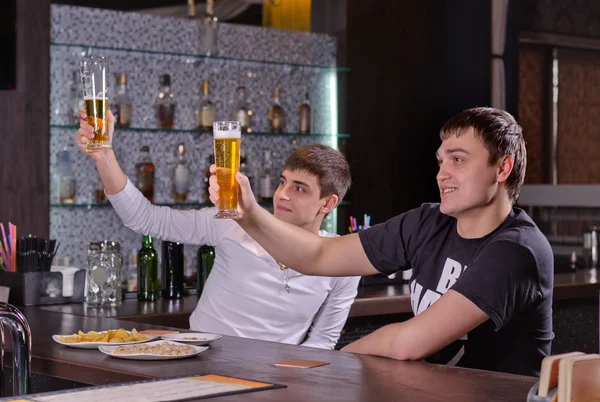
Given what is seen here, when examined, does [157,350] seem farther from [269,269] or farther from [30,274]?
[30,274]

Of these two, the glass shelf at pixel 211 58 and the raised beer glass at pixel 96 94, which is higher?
the glass shelf at pixel 211 58

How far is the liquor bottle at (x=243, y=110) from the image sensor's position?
4.84 metres

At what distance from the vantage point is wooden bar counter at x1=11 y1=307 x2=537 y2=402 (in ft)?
5.31

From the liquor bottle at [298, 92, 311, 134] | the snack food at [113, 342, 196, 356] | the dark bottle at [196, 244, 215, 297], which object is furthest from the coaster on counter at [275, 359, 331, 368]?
the liquor bottle at [298, 92, 311, 134]

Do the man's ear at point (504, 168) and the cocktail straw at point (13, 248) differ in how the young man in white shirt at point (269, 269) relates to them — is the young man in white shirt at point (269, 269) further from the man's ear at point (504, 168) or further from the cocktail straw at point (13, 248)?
the man's ear at point (504, 168)

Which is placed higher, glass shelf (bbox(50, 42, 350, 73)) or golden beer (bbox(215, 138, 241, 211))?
glass shelf (bbox(50, 42, 350, 73))

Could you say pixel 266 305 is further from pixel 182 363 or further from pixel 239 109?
pixel 239 109

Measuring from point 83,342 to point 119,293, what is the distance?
1125 mm

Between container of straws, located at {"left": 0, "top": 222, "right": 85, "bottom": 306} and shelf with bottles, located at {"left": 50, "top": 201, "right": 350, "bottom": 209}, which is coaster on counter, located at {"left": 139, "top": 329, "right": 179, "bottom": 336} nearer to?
container of straws, located at {"left": 0, "top": 222, "right": 85, "bottom": 306}

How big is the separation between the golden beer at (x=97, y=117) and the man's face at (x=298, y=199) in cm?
81

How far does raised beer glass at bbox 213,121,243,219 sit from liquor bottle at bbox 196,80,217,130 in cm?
292

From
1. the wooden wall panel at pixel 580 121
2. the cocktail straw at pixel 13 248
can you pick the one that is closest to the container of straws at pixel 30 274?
the cocktail straw at pixel 13 248

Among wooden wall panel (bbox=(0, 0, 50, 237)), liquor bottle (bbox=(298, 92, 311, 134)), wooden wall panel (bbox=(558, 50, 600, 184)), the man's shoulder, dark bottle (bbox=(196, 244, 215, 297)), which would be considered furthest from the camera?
wooden wall panel (bbox=(558, 50, 600, 184))

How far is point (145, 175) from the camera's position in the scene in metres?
4.57
